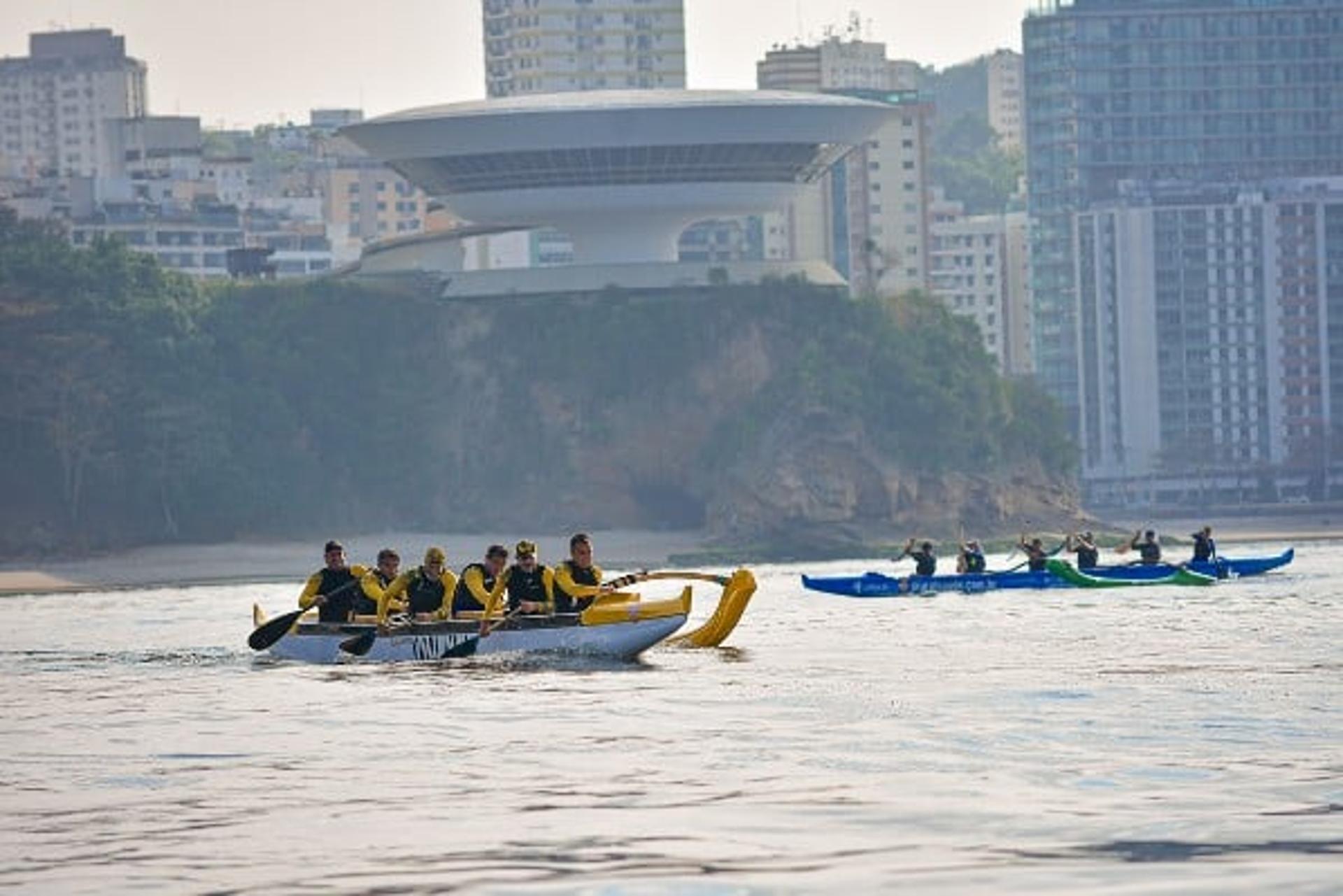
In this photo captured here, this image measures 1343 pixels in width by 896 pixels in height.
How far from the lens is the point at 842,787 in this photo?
1453 inches

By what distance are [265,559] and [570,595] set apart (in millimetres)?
86499

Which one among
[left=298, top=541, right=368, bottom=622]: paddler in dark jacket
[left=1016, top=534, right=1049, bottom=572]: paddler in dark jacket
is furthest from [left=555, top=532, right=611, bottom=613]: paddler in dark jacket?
[left=1016, top=534, right=1049, bottom=572]: paddler in dark jacket

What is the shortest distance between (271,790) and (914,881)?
32.3 feet

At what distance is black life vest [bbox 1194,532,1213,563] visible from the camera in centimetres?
8619

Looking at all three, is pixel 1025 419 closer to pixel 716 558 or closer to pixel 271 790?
→ pixel 716 558

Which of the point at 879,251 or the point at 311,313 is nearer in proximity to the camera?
the point at 311,313

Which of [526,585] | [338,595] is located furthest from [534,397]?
[526,585]

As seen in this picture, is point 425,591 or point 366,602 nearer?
point 425,591

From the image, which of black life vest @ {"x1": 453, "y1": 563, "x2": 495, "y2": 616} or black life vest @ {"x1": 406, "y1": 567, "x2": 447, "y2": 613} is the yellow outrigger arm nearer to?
black life vest @ {"x1": 453, "y1": 563, "x2": 495, "y2": 616}

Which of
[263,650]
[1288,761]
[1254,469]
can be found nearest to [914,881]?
[1288,761]

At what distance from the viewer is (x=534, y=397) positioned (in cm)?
15325

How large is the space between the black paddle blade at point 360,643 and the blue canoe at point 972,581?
26403mm

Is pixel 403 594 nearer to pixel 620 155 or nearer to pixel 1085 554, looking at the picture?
pixel 1085 554

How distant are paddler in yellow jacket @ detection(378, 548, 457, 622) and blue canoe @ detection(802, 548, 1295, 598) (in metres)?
26.7
